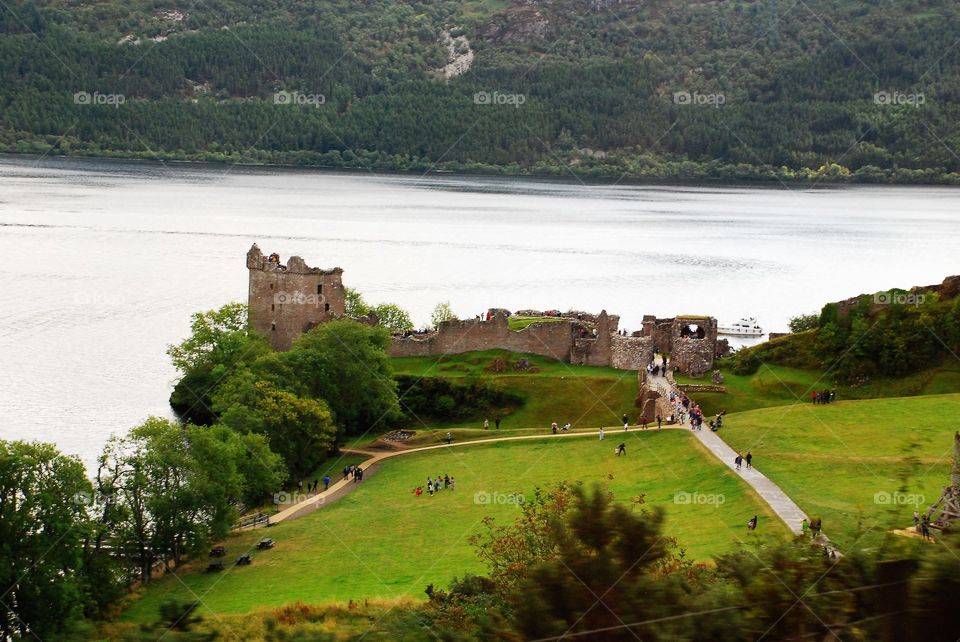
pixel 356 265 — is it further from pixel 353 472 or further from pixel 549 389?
pixel 353 472

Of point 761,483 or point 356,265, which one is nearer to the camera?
point 761,483

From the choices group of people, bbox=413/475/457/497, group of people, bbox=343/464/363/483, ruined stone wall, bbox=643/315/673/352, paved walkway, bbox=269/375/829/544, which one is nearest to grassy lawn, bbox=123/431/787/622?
group of people, bbox=413/475/457/497

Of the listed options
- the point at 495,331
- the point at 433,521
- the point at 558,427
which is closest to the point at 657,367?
the point at 558,427

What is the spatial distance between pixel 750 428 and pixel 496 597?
24.5 meters

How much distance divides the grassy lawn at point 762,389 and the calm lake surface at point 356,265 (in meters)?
24.6

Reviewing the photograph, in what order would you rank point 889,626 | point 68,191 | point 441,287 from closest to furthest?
1. point 889,626
2. point 441,287
3. point 68,191

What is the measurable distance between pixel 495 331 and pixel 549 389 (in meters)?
5.26

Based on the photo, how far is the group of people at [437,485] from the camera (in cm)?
4278

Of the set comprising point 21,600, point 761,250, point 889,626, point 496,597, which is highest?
point 761,250

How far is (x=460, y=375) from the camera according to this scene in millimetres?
56031

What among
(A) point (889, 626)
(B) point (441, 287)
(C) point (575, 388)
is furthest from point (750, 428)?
(B) point (441, 287)

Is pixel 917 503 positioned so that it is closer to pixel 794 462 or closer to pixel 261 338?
pixel 794 462

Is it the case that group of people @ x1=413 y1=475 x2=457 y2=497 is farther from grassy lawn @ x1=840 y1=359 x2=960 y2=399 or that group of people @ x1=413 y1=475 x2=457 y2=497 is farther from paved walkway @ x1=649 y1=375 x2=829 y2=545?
grassy lawn @ x1=840 y1=359 x2=960 y2=399

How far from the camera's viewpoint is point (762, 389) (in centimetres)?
5091
